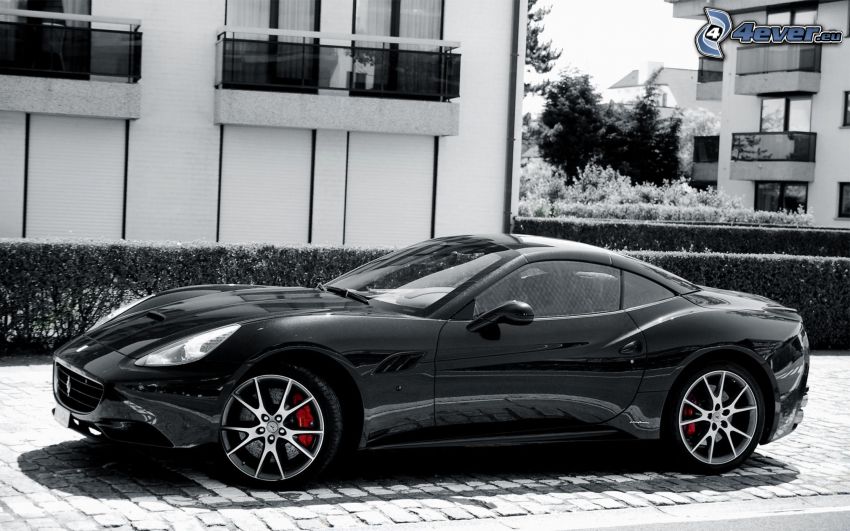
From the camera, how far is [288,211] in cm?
1975

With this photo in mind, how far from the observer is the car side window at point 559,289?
669 cm

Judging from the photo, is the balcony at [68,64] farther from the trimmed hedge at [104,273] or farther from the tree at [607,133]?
the tree at [607,133]

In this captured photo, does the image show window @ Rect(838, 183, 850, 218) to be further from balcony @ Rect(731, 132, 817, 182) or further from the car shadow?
the car shadow

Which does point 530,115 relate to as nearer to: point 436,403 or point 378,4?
point 378,4

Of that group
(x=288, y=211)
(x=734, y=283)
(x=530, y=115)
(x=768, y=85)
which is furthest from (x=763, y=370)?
(x=530, y=115)

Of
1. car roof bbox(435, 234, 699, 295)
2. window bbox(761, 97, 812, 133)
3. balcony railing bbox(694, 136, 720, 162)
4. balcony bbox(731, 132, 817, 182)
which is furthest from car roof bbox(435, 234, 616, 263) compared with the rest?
balcony railing bbox(694, 136, 720, 162)

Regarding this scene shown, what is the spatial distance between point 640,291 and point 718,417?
37.3 inches

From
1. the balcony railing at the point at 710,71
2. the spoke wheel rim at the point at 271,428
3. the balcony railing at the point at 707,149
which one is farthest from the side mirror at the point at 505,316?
the balcony railing at the point at 710,71

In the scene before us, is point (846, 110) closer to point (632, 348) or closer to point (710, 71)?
point (710, 71)

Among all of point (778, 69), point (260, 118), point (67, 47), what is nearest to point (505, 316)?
point (260, 118)

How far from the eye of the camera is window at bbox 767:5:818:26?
4265 cm

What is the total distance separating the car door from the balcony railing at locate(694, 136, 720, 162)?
42.7m

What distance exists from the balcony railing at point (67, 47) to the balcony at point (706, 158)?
3420 centimetres

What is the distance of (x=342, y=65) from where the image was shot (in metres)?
19.7
